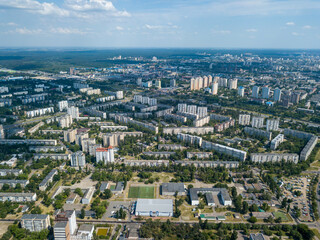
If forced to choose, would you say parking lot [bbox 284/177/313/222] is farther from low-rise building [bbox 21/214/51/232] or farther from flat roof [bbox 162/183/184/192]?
low-rise building [bbox 21/214/51/232]

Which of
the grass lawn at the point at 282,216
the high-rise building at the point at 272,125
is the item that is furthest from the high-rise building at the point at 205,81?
the grass lawn at the point at 282,216

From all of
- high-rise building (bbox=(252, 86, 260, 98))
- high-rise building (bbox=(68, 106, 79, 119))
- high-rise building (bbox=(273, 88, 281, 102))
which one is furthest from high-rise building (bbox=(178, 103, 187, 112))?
high-rise building (bbox=(273, 88, 281, 102))

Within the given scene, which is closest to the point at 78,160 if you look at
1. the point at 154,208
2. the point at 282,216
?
the point at 154,208

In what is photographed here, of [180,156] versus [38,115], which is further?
[38,115]

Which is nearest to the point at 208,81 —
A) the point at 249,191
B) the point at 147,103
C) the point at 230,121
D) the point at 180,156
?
the point at 147,103

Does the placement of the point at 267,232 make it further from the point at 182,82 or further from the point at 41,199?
the point at 182,82
